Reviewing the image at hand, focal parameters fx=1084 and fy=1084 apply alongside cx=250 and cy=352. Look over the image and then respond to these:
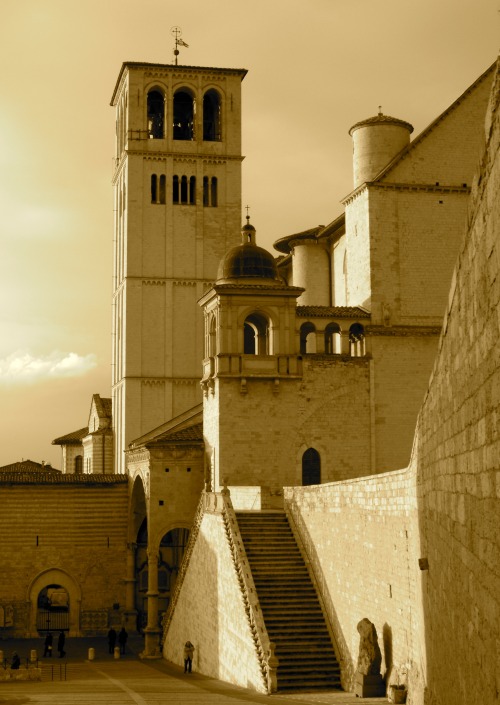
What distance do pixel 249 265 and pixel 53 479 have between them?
1250cm

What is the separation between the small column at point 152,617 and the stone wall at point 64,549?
4129mm

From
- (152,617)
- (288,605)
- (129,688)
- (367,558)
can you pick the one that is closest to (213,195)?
(152,617)

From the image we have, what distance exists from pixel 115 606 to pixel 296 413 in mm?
12098

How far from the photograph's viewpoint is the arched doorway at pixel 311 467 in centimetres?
3738

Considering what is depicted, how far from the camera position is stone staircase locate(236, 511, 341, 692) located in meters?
24.8

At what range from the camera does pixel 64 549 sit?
43.2 meters

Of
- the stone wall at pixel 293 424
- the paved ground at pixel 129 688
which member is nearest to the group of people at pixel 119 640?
the paved ground at pixel 129 688

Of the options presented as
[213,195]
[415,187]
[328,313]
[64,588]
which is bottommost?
[64,588]

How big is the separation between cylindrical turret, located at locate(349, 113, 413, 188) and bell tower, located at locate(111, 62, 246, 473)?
15.4 meters

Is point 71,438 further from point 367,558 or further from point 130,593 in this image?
point 367,558

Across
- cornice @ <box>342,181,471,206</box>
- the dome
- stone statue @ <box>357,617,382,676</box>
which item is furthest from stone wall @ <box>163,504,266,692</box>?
cornice @ <box>342,181,471,206</box>

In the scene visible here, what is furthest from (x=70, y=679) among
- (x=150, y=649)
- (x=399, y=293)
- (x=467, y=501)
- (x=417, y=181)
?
(x=467, y=501)

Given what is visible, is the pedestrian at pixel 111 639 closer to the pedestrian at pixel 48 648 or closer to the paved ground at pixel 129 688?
the paved ground at pixel 129 688

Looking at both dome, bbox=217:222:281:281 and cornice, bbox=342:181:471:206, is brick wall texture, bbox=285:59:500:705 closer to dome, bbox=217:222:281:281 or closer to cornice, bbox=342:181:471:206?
dome, bbox=217:222:281:281
